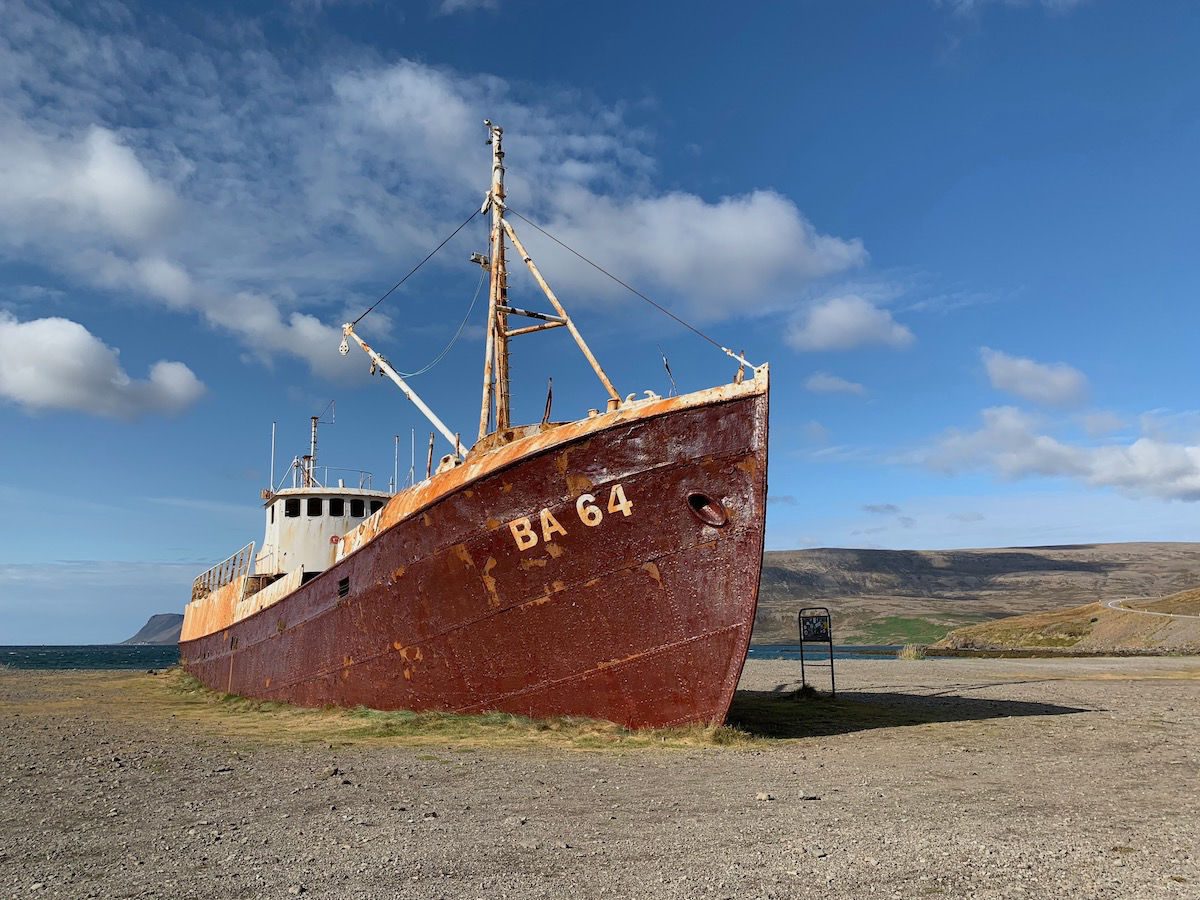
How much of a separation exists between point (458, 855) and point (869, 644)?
305 ft

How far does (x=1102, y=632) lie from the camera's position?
4203 centimetres

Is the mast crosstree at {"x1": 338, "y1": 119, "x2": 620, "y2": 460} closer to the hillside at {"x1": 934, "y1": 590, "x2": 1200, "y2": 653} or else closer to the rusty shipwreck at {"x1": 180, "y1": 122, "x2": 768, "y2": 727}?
the rusty shipwreck at {"x1": 180, "y1": 122, "x2": 768, "y2": 727}

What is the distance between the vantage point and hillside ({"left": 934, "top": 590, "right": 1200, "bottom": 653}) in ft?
116

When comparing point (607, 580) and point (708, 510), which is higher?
point (708, 510)

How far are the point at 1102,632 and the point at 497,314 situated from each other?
41936mm

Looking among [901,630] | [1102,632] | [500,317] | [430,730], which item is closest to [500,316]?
[500,317]

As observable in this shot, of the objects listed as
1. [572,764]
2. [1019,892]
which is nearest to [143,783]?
[572,764]

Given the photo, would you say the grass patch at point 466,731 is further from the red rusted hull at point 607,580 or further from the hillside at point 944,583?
the hillside at point 944,583

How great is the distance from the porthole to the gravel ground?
2.68 m

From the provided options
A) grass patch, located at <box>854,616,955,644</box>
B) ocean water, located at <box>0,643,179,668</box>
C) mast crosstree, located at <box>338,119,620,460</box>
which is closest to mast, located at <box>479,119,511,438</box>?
mast crosstree, located at <box>338,119,620,460</box>

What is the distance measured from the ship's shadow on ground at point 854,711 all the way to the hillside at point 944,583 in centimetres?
7622

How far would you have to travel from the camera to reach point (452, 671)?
10.9 metres

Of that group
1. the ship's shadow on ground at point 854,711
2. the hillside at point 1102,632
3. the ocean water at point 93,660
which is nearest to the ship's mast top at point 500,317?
the ship's shadow on ground at point 854,711

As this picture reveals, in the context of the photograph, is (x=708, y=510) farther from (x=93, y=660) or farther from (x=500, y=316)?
(x=93, y=660)
